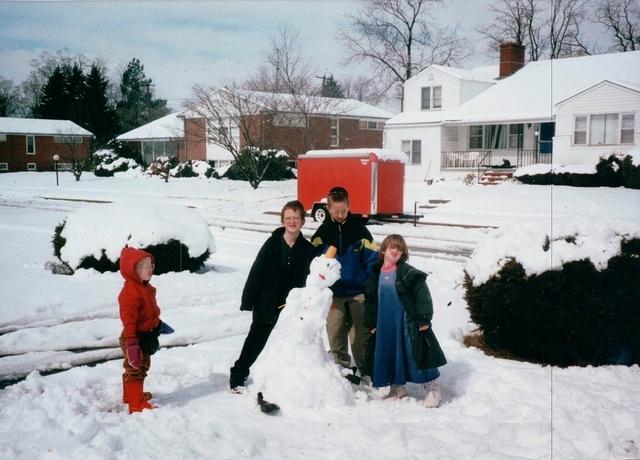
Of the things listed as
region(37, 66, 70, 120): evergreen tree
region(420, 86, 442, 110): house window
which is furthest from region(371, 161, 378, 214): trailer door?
region(420, 86, 442, 110): house window

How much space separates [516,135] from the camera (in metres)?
31.8

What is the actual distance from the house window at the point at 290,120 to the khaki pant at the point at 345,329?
27993 mm

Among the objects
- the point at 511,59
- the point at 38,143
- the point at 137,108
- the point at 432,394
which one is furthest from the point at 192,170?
the point at 432,394

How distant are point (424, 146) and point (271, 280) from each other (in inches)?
1138

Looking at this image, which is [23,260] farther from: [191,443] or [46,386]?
[191,443]

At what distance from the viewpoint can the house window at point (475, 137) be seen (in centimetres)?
3281

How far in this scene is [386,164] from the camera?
1909 cm

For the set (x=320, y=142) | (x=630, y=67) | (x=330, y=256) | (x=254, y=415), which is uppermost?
(x=630, y=67)

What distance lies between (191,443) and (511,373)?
8.94ft

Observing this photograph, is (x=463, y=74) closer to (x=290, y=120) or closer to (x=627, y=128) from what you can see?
Answer: (x=290, y=120)

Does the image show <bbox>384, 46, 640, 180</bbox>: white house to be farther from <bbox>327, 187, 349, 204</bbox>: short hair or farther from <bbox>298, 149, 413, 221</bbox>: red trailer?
<bbox>327, 187, 349, 204</bbox>: short hair

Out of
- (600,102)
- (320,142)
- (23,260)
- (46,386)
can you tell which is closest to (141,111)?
(320,142)

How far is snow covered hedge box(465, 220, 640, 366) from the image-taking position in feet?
16.5

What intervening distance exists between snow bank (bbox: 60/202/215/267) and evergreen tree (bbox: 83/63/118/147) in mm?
8472
